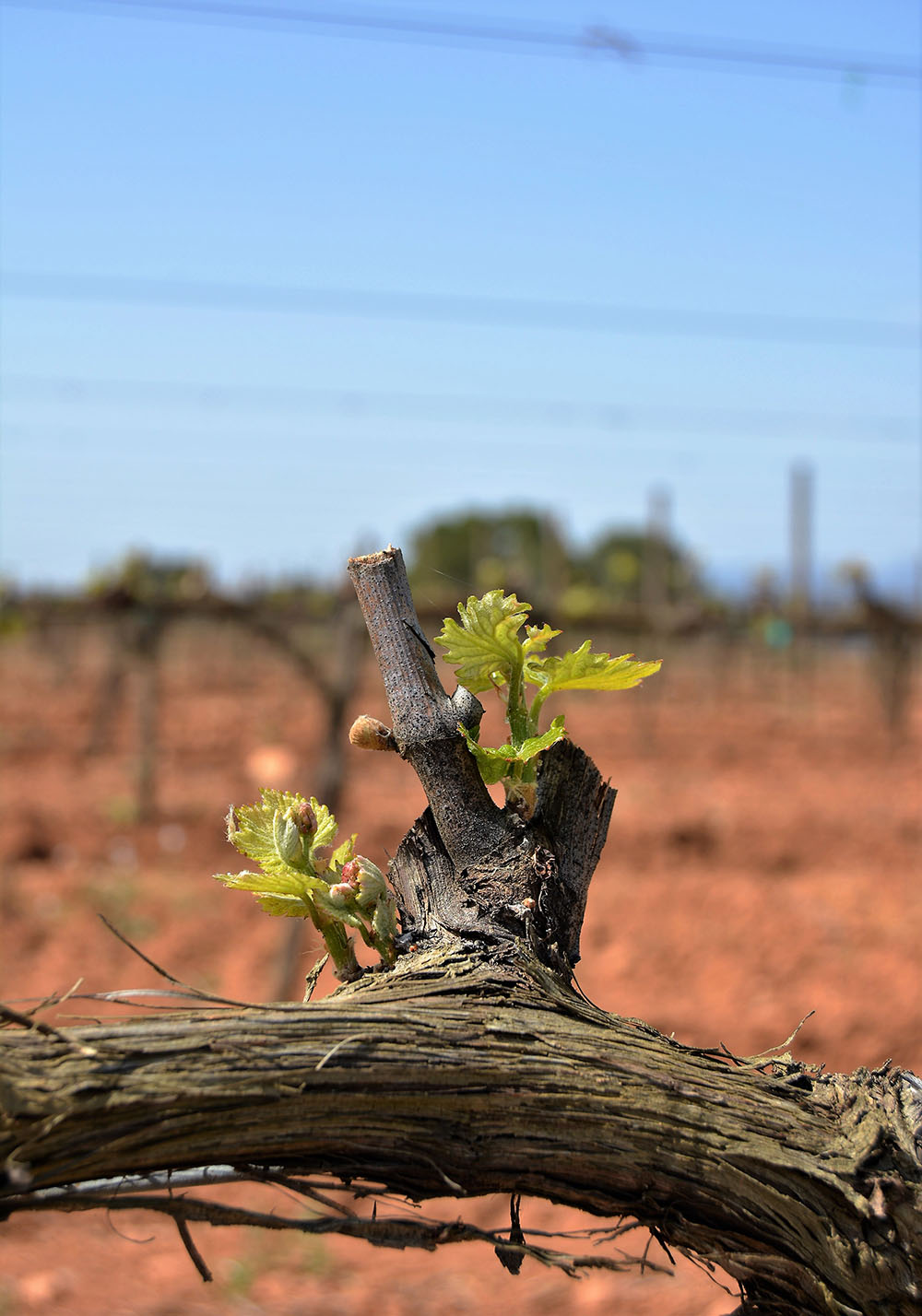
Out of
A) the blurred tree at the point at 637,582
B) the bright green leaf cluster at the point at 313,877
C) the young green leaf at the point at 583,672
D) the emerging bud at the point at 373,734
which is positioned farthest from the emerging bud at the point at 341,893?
the blurred tree at the point at 637,582

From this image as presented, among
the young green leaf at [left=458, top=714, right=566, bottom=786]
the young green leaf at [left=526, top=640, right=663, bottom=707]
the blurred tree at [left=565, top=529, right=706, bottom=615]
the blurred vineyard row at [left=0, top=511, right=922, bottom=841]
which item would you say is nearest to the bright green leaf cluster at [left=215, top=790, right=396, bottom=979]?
the young green leaf at [left=458, top=714, right=566, bottom=786]

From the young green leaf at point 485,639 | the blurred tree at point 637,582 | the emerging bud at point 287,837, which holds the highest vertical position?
the young green leaf at point 485,639

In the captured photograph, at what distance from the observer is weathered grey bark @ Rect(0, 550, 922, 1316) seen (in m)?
0.82

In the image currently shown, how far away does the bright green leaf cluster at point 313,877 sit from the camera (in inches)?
42.4

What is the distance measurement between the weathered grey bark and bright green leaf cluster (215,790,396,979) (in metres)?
0.07

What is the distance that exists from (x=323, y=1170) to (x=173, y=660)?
35.5 metres

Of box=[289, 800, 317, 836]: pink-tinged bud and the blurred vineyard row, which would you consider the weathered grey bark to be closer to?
box=[289, 800, 317, 836]: pink-tinged bud

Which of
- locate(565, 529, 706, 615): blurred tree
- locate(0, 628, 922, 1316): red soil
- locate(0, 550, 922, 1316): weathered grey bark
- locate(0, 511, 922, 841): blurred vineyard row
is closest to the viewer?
locate(0, 550, 922, 1316): weathered grey bark

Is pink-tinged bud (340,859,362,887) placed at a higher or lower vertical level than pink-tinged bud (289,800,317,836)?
lower

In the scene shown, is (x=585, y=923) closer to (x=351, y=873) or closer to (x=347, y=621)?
(x=347, y=621)

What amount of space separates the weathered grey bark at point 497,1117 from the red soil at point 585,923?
0.65 feet

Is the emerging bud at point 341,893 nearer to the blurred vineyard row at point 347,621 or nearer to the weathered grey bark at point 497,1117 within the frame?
the weathered grey bark at point 497,1117

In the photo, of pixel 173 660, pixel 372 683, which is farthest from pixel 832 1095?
pixel 173 660

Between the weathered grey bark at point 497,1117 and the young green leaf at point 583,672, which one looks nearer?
the weathered grey bark at point 497,1117
